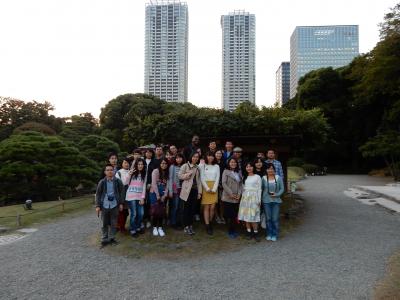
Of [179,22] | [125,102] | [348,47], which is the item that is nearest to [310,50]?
[348,47]

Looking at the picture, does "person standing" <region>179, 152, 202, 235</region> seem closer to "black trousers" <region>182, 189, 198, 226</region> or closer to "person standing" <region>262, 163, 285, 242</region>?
"black trousers" <region>182, 189, 198, 226</region>

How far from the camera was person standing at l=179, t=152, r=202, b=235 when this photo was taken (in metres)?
6.24

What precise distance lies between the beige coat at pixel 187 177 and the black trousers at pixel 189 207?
0.12m

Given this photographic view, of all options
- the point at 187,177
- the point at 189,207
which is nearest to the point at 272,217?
the point at 189,207

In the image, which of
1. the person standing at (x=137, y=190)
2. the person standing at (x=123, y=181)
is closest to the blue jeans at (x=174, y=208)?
the person standing at (x=137, y=190)

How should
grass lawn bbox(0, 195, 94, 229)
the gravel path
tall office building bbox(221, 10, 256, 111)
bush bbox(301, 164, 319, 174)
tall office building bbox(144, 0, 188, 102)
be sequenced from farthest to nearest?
tall office building bbox(144, 0, 188, 102), tall office building bbox(221, 10, 256, 111), bush bbox(301, 164, 319, 174), grass lawn bbox(0, 195, 94, 229), the gravel path

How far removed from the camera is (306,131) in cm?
951

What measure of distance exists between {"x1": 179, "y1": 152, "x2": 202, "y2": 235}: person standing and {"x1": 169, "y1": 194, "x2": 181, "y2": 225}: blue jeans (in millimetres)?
248

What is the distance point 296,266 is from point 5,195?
14.1 m

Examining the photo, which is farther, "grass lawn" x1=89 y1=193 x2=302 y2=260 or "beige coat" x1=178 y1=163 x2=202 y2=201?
"beige coat" x1=178 y1=163 x2=202 y2=201

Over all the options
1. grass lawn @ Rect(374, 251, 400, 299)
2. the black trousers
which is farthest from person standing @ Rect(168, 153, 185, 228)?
grass lawn @ Rect(374, 251, 400, 299)

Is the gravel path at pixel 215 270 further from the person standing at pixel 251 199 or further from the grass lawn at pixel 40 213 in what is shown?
the grass lawn at pixel 40 213

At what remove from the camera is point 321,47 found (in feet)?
210

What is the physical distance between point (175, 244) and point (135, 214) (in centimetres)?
103
